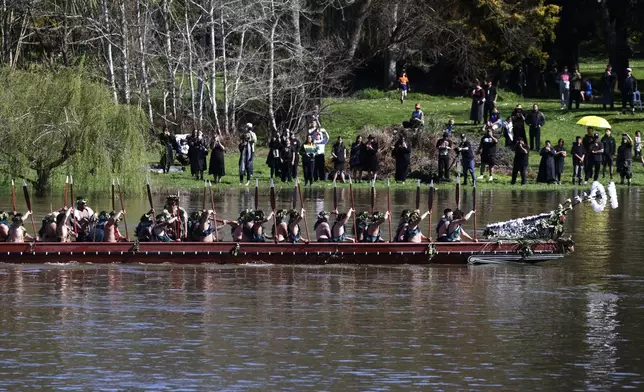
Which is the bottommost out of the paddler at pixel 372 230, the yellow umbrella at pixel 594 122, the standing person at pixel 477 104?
the paddler at pixel 372 230

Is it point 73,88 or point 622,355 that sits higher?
point 73,88

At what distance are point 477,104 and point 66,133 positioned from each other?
2042 cm

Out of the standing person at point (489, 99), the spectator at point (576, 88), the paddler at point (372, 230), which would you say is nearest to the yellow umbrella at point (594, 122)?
the standing person at point (489, 99)

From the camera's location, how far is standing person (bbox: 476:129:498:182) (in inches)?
2111

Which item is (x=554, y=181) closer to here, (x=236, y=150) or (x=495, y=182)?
(x=495, y=182)

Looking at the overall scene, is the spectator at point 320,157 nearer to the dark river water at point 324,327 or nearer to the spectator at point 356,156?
the spectator at point 356,156

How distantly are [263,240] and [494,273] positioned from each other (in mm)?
5756

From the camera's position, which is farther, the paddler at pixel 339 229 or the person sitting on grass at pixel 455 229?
the paddler at pixel 339 229

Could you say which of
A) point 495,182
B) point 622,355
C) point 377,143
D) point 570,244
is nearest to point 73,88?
point 377,143

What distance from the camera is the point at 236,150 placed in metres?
60.8

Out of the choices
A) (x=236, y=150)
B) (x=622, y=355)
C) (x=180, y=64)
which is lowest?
(x=622, y=355)

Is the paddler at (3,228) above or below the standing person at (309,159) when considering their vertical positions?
below

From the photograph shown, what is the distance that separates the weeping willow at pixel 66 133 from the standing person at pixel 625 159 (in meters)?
17.9

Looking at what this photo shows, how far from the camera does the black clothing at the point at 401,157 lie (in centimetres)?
5331
